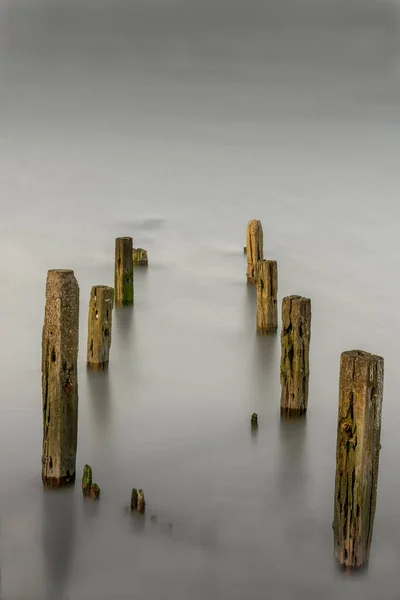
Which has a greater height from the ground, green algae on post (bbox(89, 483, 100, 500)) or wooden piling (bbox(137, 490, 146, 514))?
green algae on post (bbox(89, 483, 100, 500))

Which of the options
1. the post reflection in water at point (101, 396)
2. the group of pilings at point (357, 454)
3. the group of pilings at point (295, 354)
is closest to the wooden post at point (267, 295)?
the post reflection in water at point (101, 396)

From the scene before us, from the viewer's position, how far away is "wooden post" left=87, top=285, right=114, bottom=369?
14055 millimetres

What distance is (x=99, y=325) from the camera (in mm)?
14102

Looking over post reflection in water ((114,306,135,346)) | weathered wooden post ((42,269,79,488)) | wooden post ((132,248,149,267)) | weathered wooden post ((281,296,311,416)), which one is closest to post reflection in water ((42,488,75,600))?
weathered wooden post ((42,269,79,488))

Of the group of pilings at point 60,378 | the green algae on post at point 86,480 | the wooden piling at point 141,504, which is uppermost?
the group of pilings at point 60,378

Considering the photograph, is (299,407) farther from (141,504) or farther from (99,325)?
(141,504)

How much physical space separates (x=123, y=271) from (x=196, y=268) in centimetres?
331

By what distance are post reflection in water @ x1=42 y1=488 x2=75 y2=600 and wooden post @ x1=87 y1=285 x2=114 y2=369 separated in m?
3.60

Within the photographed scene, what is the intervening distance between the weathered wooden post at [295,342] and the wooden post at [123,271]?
462cm

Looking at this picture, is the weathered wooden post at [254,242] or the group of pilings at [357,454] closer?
the group of pilings at [357,454]

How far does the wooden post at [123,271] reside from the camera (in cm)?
1675

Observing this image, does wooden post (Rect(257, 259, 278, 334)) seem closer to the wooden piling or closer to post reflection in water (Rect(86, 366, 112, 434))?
post reflection in water (Rect(86, 366, 112, 434))

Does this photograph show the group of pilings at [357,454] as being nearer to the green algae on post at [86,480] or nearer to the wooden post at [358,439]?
the wooden post at [358,439]

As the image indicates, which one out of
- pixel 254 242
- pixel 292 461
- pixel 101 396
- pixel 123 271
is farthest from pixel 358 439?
pixel 254 242
